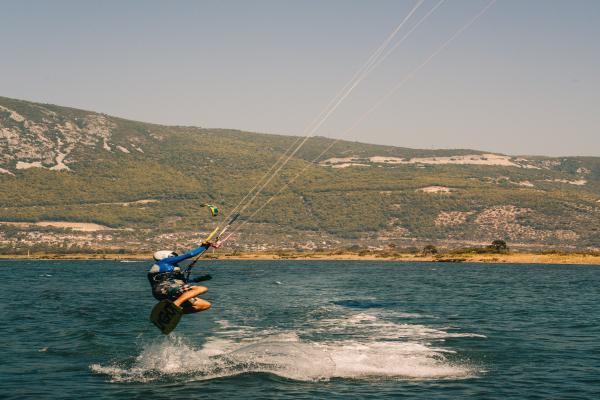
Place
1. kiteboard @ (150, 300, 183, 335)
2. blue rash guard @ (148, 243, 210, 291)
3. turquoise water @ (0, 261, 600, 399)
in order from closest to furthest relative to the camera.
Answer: turquoise water @ (0, 261, 600, 399)
kiteboard @ (150, 300, 183, 335)
blue rash guard @ (148, 243, 210, 291)

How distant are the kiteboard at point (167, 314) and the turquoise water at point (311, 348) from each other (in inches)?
56.2

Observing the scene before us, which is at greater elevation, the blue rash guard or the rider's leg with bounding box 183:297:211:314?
the blue rash guard

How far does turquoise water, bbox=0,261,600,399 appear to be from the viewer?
2033cm

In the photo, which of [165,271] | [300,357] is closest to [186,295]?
[165,271]

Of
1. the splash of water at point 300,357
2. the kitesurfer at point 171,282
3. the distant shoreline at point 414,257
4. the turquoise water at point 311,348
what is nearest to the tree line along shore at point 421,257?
the distant shoreline at point 414,257

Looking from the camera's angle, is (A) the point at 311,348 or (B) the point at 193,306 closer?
(B) the point at 193,306

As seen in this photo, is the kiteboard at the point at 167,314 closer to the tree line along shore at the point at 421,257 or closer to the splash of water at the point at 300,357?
the splash of water at the point at 300,357

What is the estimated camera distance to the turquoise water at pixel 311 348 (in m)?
20.3

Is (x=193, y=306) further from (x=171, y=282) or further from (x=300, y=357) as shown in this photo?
(x=300, y=357)

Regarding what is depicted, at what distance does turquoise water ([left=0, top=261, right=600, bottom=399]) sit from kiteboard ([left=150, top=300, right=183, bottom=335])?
4.68 ft

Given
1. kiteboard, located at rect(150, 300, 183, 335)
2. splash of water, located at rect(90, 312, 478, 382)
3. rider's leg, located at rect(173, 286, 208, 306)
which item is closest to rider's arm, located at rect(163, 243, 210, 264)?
rider's leg, located at rect(173, 286, 208, 306)

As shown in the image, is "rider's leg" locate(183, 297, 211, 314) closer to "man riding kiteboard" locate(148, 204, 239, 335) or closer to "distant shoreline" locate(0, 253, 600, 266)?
"man riding kiteboard" locate(148, 204, 239, 335)

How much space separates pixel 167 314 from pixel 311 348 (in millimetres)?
5937

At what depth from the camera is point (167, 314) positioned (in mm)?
22906
